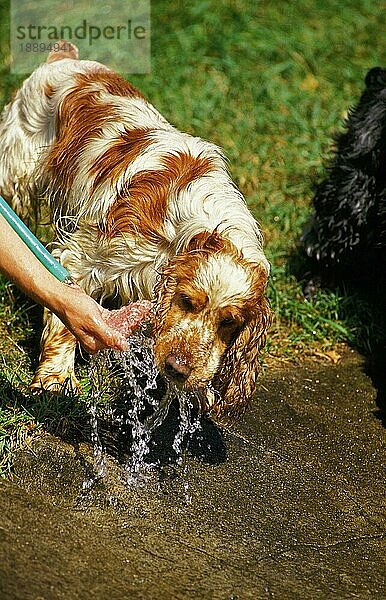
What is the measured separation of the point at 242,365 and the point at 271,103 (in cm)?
452

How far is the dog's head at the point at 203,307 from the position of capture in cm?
430

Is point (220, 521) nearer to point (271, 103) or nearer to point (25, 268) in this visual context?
point (25, 268)

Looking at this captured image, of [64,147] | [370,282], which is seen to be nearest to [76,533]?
[64,147]

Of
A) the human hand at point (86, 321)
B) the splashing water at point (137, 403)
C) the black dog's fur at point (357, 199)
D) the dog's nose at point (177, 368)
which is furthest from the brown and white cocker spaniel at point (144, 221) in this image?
the black dog's fur at point (357, 199)

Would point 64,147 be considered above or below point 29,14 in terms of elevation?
above

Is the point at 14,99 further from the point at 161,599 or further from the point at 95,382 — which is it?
the point at 161,599

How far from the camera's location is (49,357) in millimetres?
5098

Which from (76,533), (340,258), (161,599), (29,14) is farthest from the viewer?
(29,14)

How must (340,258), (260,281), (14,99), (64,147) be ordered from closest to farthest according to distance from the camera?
1. (260,281)
2. (64,147)
3. (14,99)
4. (340,258)

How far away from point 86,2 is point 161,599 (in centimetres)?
710

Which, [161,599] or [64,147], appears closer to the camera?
[161,599]

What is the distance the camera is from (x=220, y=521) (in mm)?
4363

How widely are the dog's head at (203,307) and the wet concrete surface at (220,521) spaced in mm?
572

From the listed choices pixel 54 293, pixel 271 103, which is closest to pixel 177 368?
pixel 54 293
